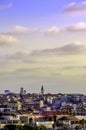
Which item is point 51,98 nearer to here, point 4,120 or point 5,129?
point 4,120

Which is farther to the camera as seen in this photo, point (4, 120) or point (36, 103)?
point (36, 103)

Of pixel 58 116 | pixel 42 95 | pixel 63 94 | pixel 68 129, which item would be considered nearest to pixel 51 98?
pixel 42 95

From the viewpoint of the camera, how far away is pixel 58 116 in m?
71.9

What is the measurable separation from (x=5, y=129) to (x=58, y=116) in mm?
23941

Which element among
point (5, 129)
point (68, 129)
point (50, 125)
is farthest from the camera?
point (50, 125)

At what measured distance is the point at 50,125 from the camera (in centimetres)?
5947

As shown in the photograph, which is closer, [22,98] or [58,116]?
[58,116]

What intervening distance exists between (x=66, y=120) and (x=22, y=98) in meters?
58.7

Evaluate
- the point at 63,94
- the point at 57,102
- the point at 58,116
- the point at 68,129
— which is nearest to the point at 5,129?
the point at 68,129

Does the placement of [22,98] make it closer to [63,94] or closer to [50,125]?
[63,94]

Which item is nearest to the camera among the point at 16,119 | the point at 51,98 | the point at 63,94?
the point at 16,119

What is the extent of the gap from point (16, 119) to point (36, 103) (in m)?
44.4

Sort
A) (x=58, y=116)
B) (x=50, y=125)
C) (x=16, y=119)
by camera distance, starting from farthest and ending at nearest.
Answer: (x=58, y=116) → (x=16, y=119) → (x=50, y=125)

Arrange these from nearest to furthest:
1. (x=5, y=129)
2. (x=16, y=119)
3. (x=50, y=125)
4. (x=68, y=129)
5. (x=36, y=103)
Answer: (x=5, y=129)
(x=68, y=129)
(x=50, y=125)
(x=16, y=119)
(x=36, y=103)
